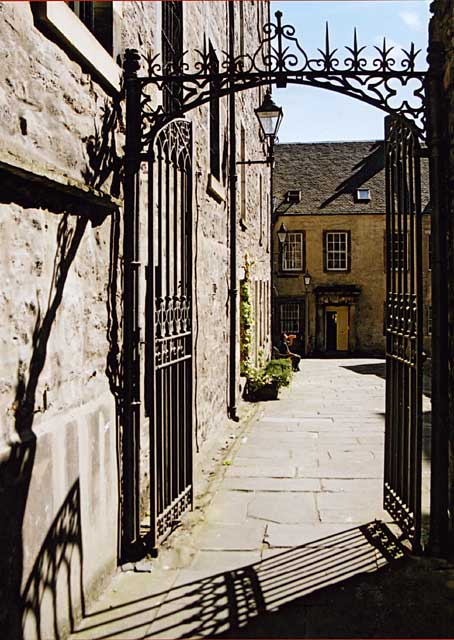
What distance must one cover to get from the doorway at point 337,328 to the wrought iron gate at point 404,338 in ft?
89.1

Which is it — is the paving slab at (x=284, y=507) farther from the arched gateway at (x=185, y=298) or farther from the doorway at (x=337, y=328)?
the doorway at (x=337, y=328)

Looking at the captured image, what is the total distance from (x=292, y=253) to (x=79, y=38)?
96.6 ft

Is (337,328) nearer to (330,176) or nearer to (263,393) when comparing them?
(330,176)

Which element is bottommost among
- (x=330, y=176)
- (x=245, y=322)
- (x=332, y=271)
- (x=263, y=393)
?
(x=263, y=393)

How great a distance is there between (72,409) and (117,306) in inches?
43.1

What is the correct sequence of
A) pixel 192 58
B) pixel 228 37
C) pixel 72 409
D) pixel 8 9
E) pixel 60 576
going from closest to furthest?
1. pixel 8 9
2. pixel 60 576
3. pixel 72 409
4. pixel 192 58
5. pixel 228 37

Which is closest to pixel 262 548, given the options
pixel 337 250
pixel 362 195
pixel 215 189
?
pixel 215 189

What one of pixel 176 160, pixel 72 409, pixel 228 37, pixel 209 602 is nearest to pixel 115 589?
pixel 209 602

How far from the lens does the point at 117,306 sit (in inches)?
190

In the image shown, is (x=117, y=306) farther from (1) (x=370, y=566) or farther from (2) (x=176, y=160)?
(1) (x=370, y=566)

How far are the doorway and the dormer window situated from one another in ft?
17.0

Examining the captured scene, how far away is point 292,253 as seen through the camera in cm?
3312

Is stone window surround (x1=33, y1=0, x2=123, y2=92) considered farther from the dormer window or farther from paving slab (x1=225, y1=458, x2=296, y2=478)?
the dormer window

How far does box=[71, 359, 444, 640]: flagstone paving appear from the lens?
13.2 feet
